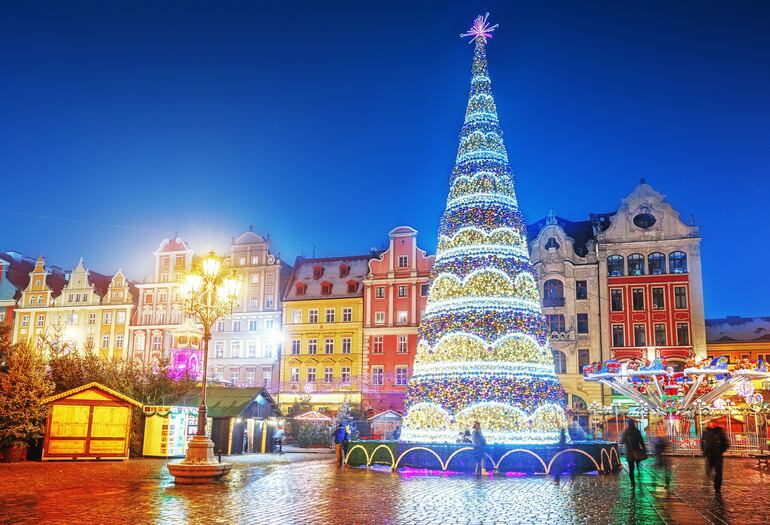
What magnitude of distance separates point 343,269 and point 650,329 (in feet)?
69.8

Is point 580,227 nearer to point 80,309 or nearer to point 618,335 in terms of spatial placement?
point 618,335

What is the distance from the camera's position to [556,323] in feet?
149

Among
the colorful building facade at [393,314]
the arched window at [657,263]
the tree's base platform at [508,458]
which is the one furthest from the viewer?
the colorful building facade at [393,314]

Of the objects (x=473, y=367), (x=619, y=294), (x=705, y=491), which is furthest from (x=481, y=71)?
(x=619, y=294)

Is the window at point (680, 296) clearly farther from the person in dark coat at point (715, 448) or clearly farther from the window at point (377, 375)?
the person in dark coat at point (715, 448)

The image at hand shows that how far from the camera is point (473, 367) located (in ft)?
67.8

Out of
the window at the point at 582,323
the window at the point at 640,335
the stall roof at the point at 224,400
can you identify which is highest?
the window at the point at 582,323

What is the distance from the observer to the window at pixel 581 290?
45156mm

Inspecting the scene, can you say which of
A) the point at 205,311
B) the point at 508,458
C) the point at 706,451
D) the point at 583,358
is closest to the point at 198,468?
the point at 205,311

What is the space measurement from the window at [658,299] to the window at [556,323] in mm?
5492

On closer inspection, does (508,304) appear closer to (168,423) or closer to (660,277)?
(168,423)

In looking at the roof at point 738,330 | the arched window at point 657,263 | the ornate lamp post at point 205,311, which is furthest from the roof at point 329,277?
the ornate lamp post at point 205,311

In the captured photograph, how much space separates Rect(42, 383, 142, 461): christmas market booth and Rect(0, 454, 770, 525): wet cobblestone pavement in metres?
3.78

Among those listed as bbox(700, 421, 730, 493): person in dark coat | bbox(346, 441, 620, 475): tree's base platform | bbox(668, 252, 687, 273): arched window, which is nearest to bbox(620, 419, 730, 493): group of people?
bbox(700, 421, 730, 493): person in dark coat
